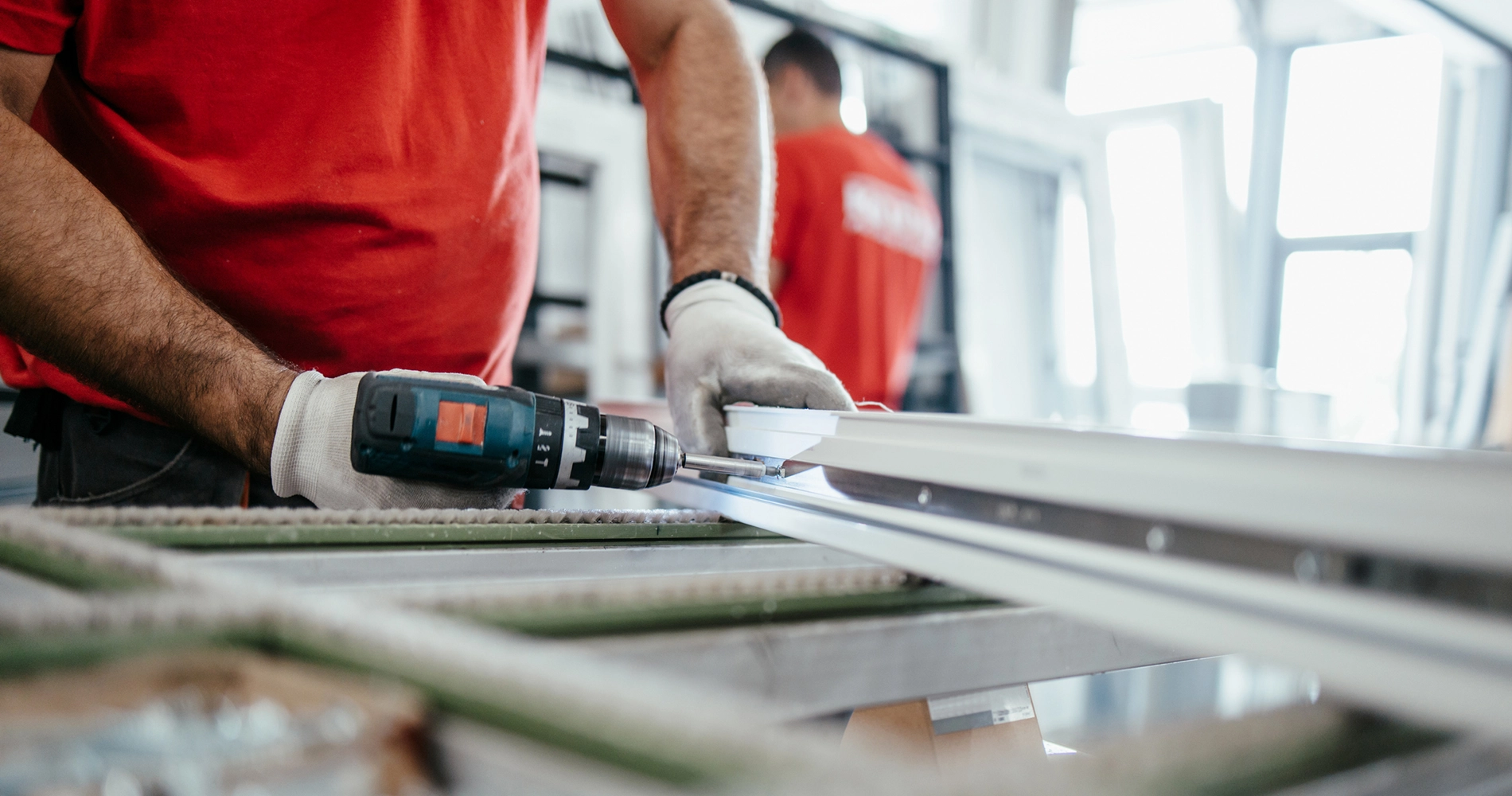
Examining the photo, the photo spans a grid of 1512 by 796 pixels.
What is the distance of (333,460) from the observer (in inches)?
31.9

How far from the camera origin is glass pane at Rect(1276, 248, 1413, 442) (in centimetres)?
505

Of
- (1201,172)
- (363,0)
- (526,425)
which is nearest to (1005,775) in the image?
(526,425)

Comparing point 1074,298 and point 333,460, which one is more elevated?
point 1074,298

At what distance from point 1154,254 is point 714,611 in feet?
17.5

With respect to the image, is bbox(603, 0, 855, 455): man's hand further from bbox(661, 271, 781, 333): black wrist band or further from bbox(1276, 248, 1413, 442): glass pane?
bbox(1276, 248, 1413, 442): glass pane

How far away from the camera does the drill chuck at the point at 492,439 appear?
0.74m

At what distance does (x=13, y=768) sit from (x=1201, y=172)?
554cm

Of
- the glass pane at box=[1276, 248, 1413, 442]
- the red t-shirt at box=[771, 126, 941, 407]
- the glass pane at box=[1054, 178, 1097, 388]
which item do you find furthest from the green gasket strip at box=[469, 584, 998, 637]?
the glass pane at box=[1276, 248, 1413, 442]

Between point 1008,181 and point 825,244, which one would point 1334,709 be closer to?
point 825,244

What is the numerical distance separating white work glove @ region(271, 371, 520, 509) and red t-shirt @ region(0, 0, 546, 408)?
24 centimetres

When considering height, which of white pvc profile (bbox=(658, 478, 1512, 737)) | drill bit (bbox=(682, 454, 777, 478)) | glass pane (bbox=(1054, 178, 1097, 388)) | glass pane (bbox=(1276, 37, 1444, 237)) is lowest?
white pvc profile (bbox=(658, 478, 1512, 737))

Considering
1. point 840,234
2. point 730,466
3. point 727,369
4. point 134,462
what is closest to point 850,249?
point 840,234

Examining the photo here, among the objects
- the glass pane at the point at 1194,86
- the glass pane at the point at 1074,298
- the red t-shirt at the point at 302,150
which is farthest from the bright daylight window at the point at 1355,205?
the red t-shirt at the point at 302,150

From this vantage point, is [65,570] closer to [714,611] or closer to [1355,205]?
[714,611]
